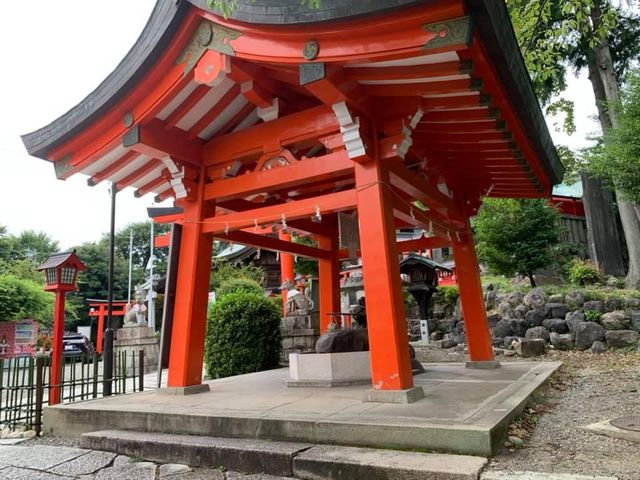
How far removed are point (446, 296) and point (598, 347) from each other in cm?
512

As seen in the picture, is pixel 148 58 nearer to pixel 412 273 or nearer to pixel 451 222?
pixel 451 222

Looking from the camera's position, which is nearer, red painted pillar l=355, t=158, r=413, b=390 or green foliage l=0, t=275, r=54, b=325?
red painted pillar l=355, t=158, r=413, b=390

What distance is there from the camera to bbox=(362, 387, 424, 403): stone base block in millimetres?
3865

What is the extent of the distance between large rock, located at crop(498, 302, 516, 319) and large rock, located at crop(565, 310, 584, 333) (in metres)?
1.29

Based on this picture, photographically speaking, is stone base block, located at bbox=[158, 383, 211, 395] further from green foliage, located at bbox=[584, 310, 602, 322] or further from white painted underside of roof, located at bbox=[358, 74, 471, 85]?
green foliage, located at bbox=[584, 310, 602, 322]

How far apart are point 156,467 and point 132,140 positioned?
3.46 meters

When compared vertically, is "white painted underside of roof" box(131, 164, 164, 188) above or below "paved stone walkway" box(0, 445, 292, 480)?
above

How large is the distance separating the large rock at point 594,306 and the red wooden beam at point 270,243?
607cm

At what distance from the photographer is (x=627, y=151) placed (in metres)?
8.62

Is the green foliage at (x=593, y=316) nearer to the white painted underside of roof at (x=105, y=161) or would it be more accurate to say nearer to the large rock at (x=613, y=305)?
the large rock at (x=613, y=305)

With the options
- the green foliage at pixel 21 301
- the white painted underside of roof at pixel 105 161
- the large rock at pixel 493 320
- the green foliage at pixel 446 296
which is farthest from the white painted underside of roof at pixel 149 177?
the green foliage at pixel 21 301

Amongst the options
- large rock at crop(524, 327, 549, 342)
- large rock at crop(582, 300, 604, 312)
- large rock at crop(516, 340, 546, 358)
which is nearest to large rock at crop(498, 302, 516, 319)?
large rock at crop(524, 327, 549, 342)

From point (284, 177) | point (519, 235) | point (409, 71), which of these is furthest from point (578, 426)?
point (519, 235)

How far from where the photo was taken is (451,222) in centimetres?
664
